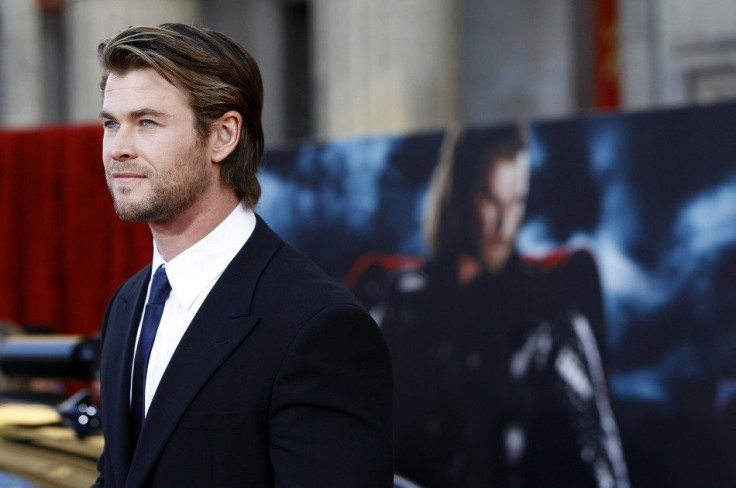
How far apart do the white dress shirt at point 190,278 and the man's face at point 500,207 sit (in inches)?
150

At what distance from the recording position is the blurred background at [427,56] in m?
10.5

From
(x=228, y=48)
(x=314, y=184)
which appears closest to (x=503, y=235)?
(x=314, y=184)

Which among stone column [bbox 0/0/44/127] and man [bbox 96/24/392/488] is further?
stone column [bbox 0/0/44/127]

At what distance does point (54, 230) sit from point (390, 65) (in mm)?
3598

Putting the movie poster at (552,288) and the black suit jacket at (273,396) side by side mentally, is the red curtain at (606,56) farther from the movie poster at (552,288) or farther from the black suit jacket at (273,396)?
the black suit jacket at (273,396)

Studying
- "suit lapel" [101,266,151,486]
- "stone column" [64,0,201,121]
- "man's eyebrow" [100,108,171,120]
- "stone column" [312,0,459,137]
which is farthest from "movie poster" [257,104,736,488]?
"stone column" [64,0,201,121]

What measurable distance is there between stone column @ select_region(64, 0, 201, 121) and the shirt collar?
10507 mm

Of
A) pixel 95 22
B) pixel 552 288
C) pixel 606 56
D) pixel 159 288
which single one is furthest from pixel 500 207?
pixel 95 22

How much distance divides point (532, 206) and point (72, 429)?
9.43ft

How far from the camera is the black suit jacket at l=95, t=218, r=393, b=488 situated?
195 centimetres

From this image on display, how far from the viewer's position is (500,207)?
5941 millimetres

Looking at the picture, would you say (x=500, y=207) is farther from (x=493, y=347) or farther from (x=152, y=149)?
(x=152, y=149)

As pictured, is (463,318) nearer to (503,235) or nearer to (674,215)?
(503,235)

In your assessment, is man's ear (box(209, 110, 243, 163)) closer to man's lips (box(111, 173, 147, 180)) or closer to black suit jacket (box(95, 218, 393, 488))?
man's lips (box(111, 173, 147, 180))
